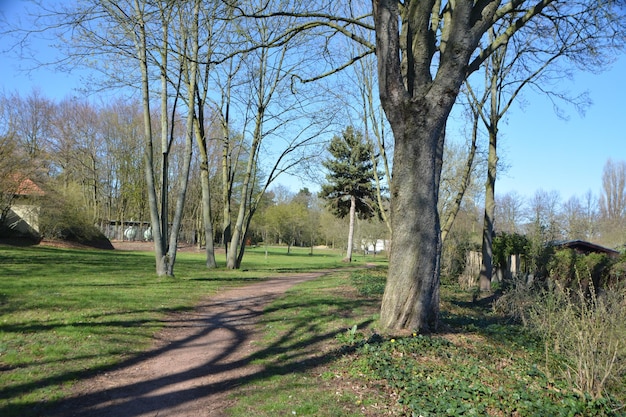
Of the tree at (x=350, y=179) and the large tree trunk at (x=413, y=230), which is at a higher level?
the tree at (x=350, y=179)

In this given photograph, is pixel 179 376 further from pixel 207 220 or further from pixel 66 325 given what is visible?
pixel 207 220

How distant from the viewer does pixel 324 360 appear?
18.4ft

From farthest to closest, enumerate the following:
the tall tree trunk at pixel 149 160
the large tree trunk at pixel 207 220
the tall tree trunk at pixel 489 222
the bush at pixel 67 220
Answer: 1. the bush at pixel 67 220
2. the large tree trunk at pixel 207 220
3. the tall tree trunk at pixel 489 222
4. the tall tree trunk at pixel 149 160

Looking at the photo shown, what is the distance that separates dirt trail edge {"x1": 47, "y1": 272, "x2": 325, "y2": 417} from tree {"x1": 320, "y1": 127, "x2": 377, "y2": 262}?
27.8 meters

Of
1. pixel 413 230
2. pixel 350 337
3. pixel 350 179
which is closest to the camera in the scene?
pixel 350 337

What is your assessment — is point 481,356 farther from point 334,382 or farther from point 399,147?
point 399,147

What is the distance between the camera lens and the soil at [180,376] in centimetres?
418

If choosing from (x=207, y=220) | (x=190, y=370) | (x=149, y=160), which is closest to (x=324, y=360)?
(x=190, y=370)

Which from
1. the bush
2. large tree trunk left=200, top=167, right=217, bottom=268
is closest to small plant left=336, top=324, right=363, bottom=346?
large tree trunk left=200, top=167, right=217, bottom=268

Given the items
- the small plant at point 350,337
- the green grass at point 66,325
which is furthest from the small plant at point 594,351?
the green grass at point 66,325

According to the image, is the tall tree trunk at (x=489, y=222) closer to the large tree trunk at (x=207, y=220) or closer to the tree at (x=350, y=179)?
the large tree trunk at (x=207, y=220)

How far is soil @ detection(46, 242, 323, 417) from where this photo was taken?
418 centimetres

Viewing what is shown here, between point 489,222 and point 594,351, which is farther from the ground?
point 489,222

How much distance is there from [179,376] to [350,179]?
103 feet
